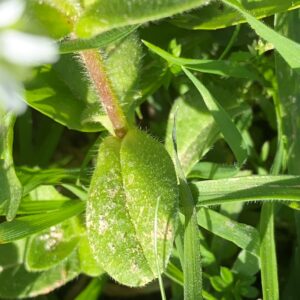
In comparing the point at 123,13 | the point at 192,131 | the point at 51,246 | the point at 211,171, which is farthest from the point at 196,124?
the point at 123,13

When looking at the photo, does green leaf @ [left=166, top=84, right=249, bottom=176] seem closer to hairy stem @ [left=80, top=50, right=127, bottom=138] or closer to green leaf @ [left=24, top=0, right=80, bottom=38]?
hairy stem @ [left=80, top=50, right=127, bottom=138]

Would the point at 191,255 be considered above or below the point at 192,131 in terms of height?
below

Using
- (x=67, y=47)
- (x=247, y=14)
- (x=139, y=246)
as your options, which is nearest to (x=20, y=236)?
(x=139, y=246)

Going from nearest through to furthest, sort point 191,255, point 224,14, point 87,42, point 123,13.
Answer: point 123,13, point 87,42, point 191,255, point 224,14

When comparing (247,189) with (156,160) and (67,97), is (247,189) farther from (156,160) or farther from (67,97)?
(67,97)

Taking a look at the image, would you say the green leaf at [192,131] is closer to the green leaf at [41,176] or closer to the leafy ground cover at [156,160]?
A: the leafy ground cover at [156,160]

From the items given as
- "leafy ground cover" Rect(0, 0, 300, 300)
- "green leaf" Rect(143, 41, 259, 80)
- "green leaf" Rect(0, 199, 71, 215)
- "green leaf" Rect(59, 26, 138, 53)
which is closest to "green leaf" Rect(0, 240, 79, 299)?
"leafy ground cover" Rect(0, 0, 300, 300)
